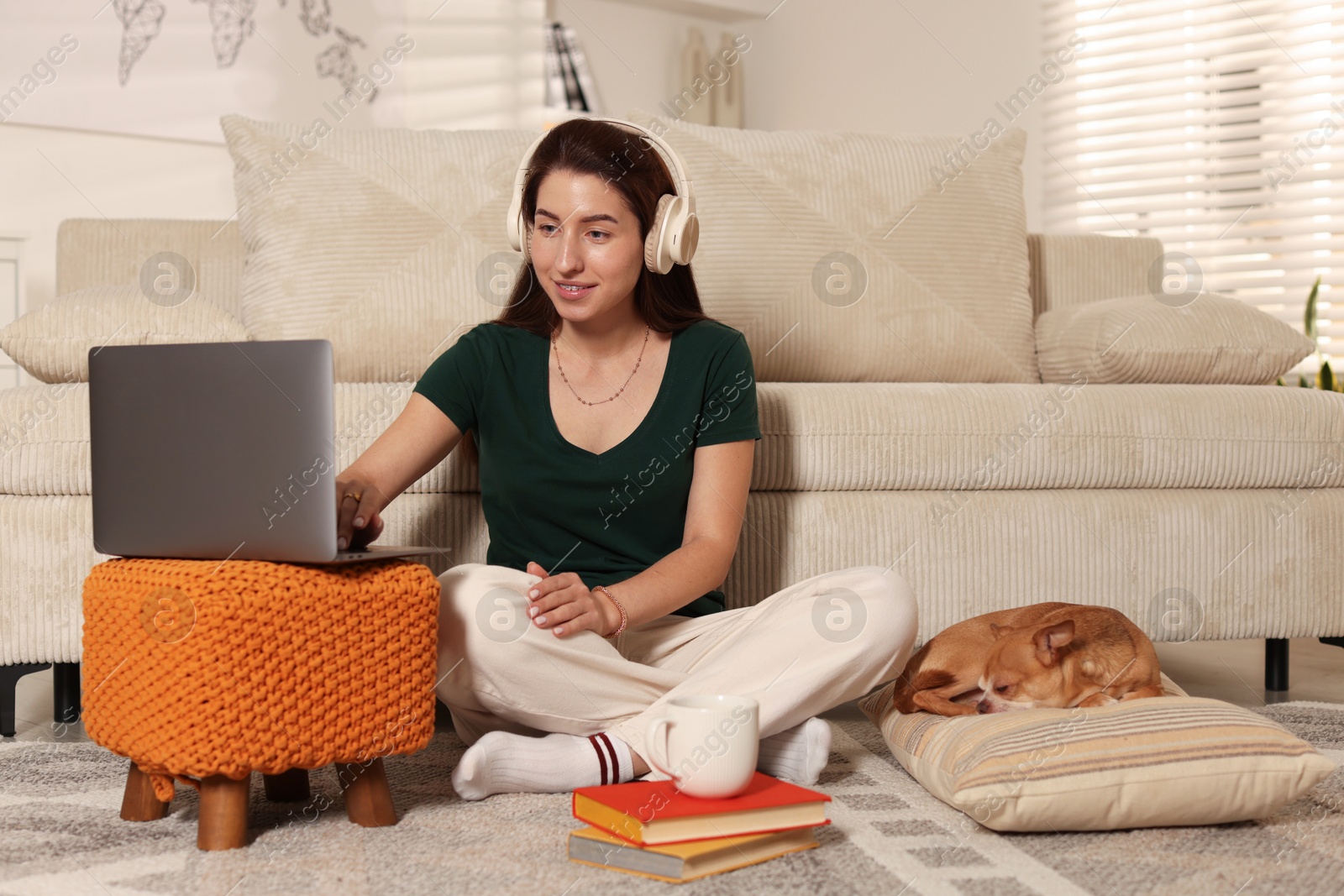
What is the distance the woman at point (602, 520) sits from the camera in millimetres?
1135

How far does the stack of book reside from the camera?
918 mm

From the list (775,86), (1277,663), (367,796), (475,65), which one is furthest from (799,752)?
(775,86)

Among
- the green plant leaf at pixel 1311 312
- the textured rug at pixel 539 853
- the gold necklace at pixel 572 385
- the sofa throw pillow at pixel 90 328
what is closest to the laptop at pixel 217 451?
the textured rug at pixel 539 853

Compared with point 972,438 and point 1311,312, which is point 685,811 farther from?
point 1311,312

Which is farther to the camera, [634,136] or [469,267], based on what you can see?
[469,267]

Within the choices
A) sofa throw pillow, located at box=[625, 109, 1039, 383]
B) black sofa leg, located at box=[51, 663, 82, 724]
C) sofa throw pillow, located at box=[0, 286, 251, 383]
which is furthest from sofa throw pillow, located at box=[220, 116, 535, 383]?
black sofa leg, located at box=[51, 663, 82, 724]

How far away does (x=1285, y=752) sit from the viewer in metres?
1.05

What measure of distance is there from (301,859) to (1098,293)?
1944 mm

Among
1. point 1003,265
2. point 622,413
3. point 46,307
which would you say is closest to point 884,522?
point 622,413

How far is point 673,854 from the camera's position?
907 mm

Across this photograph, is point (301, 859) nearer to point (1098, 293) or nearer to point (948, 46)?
point (1098, 293)

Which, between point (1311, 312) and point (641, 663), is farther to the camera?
point (1311, 312)

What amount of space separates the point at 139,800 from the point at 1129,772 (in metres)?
0.93

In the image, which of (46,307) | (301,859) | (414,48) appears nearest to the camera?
(301,859)
